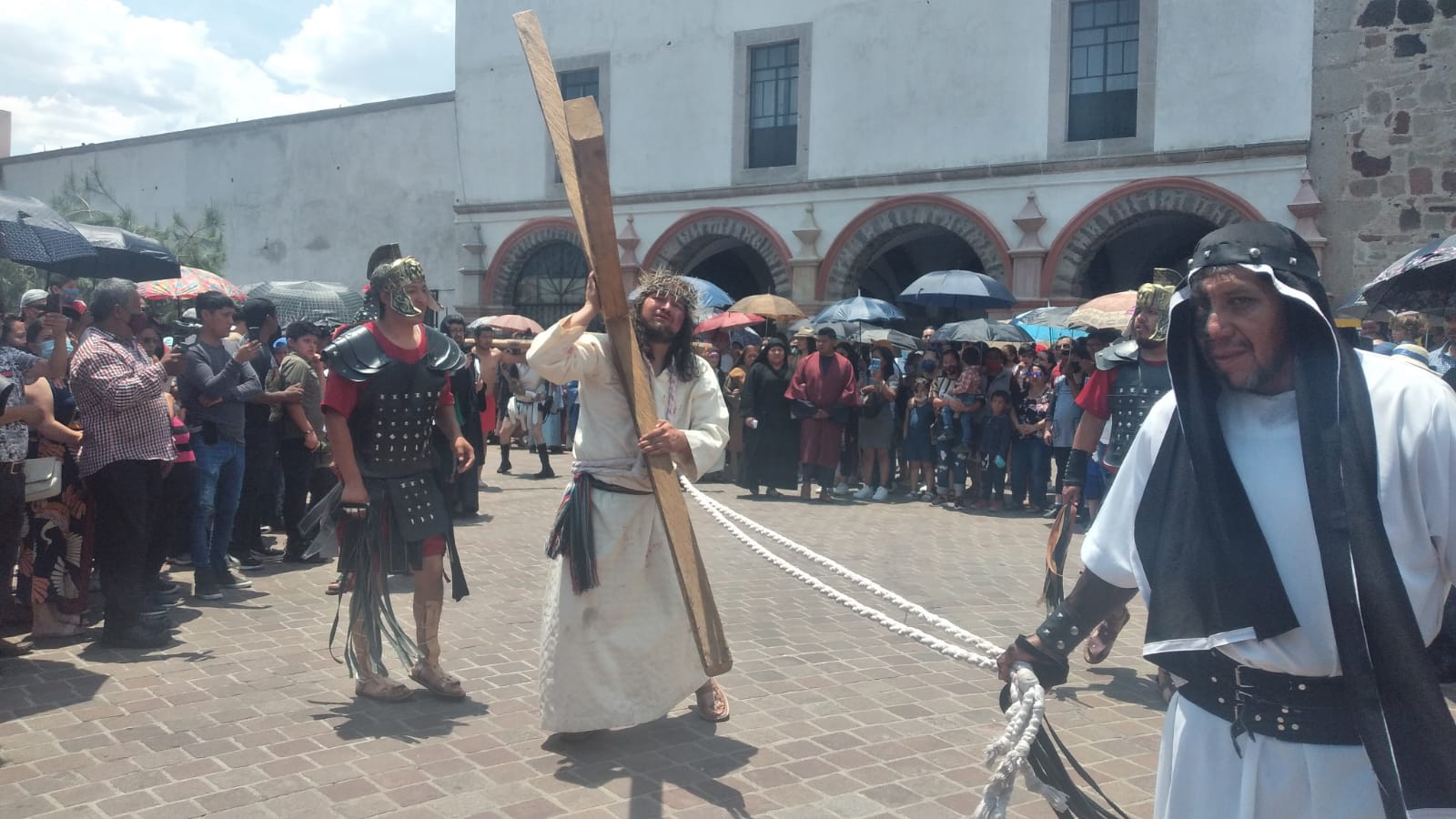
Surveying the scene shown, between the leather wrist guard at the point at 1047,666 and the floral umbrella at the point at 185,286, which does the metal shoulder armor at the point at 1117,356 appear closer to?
the leather wrist guard at the point at 1047,666

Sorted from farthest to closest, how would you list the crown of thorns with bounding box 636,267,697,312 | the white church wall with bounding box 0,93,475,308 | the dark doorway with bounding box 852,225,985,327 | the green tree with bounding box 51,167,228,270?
the green tree with bounding box 51,167,228,270 → the white church wall with bounding box 0,93,475,308 → the dark doorway with bounding box 852,225,985,327 → the crown of thorns with bounding box 636,267,697,312

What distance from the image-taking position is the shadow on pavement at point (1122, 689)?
5.37 m

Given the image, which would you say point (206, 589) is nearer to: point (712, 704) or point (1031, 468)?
point (712, 704)

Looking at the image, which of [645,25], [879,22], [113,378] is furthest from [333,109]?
[113,378]

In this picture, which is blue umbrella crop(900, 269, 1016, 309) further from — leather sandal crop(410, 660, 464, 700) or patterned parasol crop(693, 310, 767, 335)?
leather sandal crop(410, 660, 464, 700)

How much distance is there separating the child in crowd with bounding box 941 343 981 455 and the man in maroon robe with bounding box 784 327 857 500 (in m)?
1.04

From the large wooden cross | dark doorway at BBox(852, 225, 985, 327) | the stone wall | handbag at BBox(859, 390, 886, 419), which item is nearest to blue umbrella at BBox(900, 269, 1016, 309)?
handbag at BBox(859, 390, 886, 419)

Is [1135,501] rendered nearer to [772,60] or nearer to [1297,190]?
[1297,190]

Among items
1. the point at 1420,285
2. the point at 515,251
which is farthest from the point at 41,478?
the point at 515,251

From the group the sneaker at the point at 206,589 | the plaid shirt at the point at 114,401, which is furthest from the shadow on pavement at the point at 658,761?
the sneaker at the point at 206,589

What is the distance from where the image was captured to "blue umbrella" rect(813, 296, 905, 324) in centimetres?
1559

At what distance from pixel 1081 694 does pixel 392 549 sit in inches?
125

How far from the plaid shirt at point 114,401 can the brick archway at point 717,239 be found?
578 inches

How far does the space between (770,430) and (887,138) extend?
800cm
